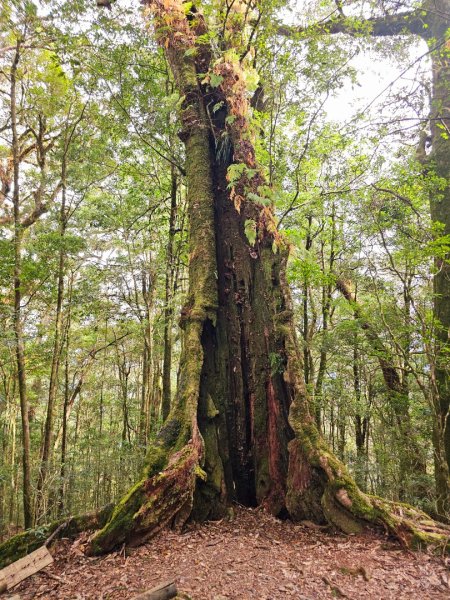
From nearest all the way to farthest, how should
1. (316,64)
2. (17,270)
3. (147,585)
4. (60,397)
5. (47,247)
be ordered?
(147,585)
(316,64)
(17,270)
(47,247)
(60,397)

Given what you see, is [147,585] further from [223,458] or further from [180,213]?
[180,213]

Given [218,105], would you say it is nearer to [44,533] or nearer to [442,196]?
[442,196]

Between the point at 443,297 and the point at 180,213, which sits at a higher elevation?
the point at 180,213

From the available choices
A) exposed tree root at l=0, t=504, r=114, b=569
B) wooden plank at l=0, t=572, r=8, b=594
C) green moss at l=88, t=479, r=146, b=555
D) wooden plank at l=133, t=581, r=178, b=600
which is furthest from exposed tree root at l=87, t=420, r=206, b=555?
wooden plank at l=133, t=581, r=178, b=600

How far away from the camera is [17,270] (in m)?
7.83

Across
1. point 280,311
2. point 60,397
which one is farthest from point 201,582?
point 60,397

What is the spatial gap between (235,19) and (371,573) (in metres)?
6.92

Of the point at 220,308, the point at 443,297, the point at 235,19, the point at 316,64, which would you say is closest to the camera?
the point at 220,308

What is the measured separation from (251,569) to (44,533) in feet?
6.56

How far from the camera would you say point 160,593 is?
Result: 225 cm

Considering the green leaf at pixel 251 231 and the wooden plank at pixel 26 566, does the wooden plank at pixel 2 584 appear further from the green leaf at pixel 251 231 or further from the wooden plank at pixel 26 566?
the green leaf at pixel 251 231

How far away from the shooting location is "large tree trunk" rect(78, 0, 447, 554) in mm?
3375

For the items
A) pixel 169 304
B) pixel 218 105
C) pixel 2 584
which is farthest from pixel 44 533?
pixel 169 304

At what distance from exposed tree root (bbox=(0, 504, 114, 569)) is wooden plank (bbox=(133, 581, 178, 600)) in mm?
1350
